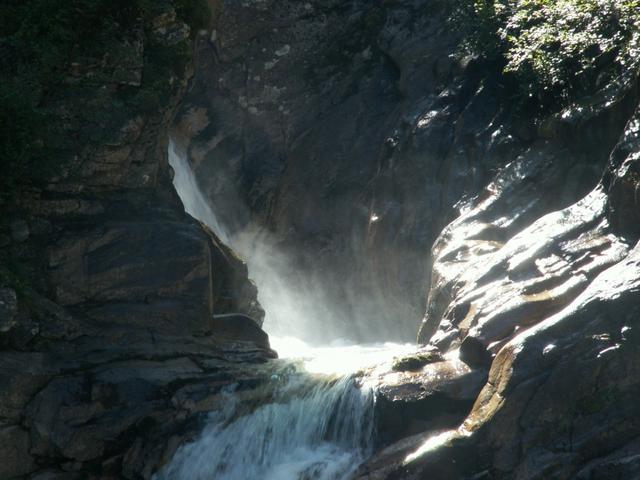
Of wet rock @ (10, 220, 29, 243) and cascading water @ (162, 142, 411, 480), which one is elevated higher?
wet rock @ (10, 220, 29, 243)

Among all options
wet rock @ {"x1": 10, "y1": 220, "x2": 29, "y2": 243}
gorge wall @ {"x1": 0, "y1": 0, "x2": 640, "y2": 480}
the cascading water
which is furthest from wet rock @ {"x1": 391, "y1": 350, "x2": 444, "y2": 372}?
wet rock @ {"x1": 10, "y1": 220, "x2": 29, "y2": 243}

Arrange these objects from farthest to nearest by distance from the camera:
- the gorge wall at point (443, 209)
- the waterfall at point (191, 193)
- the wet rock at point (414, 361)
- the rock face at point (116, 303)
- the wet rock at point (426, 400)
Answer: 1. the waterfall at point (191, 193)
2. the wet rock at point (414, 361)
3. the rock face at point (116, 303)
4. the wet rock at point (426, 400)
5. the gorge wall at point (443, 209)

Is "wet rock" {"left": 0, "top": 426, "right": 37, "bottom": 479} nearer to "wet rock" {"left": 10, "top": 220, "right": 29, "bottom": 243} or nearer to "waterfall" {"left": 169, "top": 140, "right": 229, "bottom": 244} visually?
"wet rock" {"left": 10, "top": 220, "right": 29, "bottom": 243}

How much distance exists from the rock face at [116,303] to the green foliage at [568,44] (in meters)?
7.09

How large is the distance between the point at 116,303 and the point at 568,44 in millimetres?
9821

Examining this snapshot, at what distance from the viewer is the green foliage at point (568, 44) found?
12883mm

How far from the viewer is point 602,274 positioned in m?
9.28

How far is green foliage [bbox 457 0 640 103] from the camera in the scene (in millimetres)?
12883

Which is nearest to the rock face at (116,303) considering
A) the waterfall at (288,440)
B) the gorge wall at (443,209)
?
the waterfall at (288,440)

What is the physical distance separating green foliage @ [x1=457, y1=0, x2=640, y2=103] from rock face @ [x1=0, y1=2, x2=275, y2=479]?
7092 millimetres

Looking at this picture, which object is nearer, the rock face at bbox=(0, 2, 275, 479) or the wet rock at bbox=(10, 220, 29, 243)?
the rock face at bbox=(0, 2, 275, 479)

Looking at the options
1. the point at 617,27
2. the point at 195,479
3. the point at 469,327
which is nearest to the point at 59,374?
the point at 195,479

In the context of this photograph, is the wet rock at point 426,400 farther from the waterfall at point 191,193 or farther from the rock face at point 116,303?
the waterfall at point 191,193

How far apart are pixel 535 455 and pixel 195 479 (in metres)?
4.55
